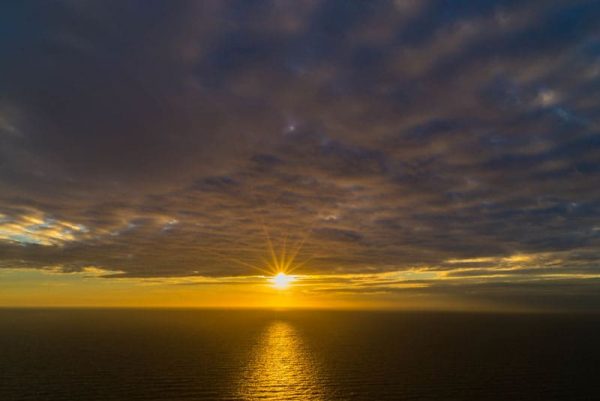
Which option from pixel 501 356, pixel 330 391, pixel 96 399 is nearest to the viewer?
pixel 96 399

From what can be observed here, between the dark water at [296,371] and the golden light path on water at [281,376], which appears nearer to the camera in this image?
the dark water at [296,371]

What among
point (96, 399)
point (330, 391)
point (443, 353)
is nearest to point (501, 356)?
point (443, 353)

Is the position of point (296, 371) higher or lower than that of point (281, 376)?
higher

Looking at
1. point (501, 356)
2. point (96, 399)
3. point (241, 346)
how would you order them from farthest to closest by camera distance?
1. point (241, 346)
2. point (501, 356)
3. point (96, 399)

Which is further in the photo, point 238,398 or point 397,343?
point 397,343

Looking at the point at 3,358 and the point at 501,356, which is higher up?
the point at 3,358

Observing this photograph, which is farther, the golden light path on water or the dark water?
the golden light path on water

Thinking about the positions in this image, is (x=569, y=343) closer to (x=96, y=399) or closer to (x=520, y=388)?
(x=520, y=388)

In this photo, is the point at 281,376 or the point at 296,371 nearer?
the point at 281,376
